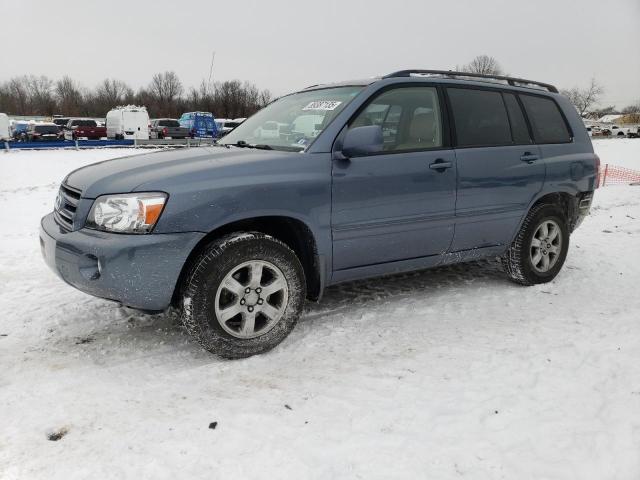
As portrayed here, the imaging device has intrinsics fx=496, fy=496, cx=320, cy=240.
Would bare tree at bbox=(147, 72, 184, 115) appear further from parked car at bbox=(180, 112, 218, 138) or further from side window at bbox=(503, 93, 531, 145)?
side window at bbox=(503, 93, 531, 145)

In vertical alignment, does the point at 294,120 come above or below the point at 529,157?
above

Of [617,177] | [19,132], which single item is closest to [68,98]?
[19,132]

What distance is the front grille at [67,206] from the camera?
3055 millimetres

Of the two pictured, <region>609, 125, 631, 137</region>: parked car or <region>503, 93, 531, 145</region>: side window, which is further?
<region>609, 125, 631, 137</region>: parked car

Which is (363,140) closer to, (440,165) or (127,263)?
(440,165)

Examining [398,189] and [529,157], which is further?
[529,157]

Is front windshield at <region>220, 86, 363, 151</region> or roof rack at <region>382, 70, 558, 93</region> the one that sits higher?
roof rack at <region>382, 70, 558, 93</region>

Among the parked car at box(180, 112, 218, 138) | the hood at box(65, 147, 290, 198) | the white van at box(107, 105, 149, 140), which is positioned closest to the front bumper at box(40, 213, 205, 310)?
the hood at box(65, 147, 290, 198)

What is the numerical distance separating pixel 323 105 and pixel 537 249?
2435 mm

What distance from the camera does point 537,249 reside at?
4570mm

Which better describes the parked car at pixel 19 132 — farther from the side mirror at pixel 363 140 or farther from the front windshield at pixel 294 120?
the side mirror at pixel 363 140

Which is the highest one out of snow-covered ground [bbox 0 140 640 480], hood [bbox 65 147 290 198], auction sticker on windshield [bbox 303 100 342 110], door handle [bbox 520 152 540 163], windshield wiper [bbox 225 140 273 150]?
auction sticker on windshield [bbox 303 100 342 110]

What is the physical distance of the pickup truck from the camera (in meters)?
31.3

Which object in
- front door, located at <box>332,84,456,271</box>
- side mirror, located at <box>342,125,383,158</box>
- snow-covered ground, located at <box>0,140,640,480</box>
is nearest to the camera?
snow-covered ground, located at <box>0,140,640,480</box>
